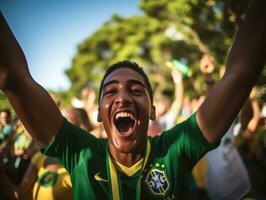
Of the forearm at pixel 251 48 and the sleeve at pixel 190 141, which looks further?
the sleeve at pixel 190 141

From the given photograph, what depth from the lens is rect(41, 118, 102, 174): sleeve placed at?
5.88 ft

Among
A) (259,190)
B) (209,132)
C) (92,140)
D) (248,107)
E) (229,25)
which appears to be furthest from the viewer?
(229,25)

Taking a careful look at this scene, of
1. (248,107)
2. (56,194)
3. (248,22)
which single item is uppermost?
(248,22)

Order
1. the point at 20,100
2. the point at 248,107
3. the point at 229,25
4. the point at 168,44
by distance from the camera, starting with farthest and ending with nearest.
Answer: the point at 168,44, the point at 229,25, the point at 248,107, the point at 20,100

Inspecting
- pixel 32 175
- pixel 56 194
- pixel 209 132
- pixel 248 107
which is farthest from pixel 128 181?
pixel 248 107

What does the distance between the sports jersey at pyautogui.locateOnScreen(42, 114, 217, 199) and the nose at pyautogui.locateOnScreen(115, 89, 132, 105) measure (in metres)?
0.26

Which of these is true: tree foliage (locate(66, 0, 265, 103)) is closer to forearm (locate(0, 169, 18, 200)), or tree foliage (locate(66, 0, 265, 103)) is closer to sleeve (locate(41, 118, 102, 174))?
forearm (locate(0, 169, 18, 200))

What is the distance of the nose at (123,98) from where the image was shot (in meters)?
2.03

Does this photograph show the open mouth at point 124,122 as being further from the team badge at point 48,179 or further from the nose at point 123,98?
the team badge at point 48,179

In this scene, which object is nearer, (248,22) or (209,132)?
(248,22)

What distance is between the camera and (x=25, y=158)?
4742 millimetres

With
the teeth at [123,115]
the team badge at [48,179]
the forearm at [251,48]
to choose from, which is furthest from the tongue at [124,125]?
the team badge at [48,179]

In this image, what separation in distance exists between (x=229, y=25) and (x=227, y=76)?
14.4 feet

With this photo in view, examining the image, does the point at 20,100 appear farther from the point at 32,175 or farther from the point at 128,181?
the point at 32,175
